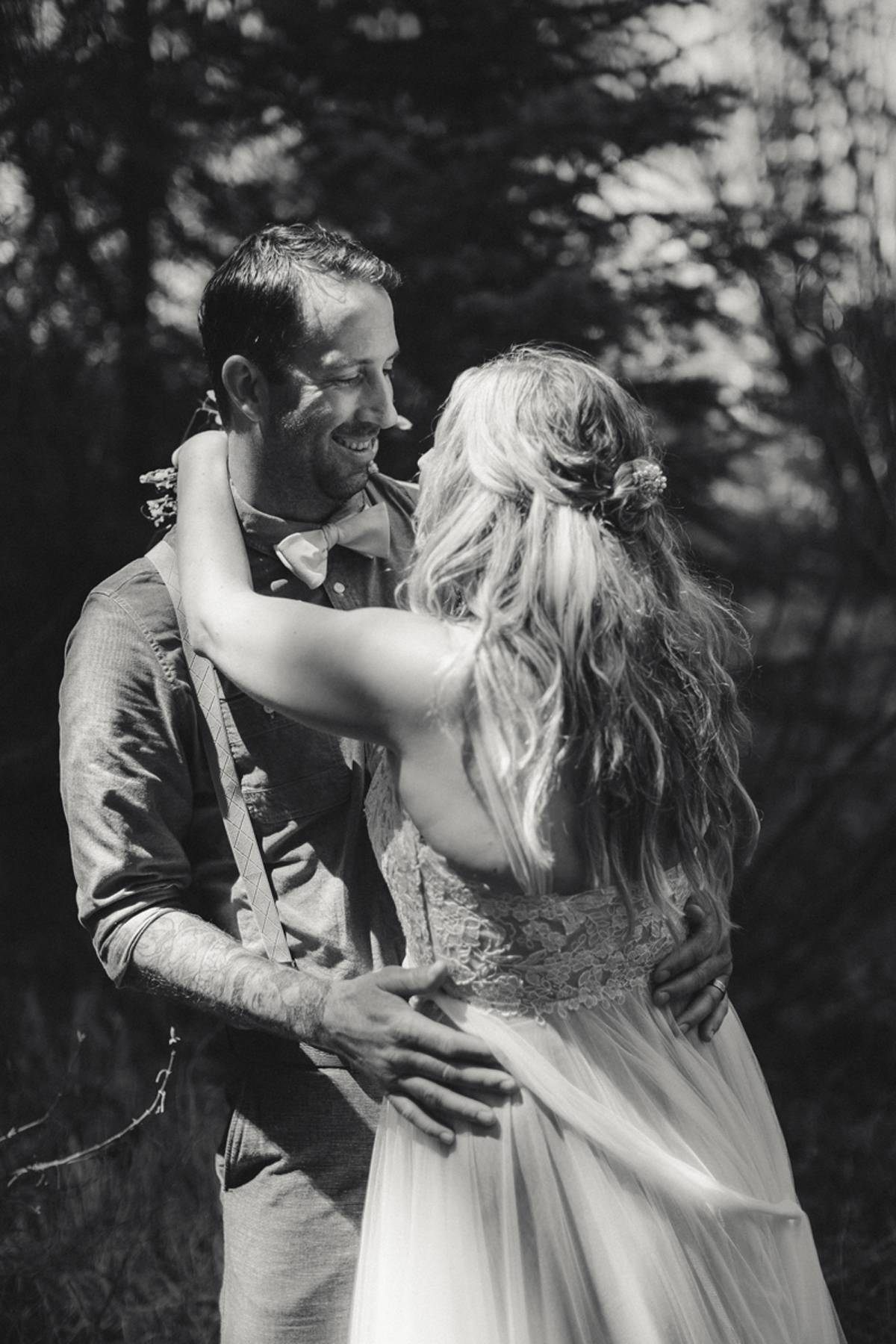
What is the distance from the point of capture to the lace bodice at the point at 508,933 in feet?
5.23

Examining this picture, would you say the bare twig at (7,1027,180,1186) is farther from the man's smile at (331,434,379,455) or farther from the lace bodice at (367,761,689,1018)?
the man's smile at (331,434,379,455)

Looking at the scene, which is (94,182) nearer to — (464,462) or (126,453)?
(126,453)

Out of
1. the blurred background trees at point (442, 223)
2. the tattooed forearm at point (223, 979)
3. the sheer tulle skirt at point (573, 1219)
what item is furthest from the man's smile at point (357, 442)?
the blurred background trees at point (442, 223)

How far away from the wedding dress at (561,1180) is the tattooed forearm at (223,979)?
0.16 m

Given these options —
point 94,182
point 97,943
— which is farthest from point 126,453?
point 97,943

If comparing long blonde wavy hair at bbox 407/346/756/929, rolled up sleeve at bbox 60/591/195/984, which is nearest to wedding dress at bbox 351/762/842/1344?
long blonde wavy hair at bbox 407/346/756/929

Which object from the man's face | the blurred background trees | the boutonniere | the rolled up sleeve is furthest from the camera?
the blurred background trees

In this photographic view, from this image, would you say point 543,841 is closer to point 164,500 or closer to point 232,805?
point 232,805

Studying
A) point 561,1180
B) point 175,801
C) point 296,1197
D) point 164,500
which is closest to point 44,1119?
point 296,1197

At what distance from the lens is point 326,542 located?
196cm

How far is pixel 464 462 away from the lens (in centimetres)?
161

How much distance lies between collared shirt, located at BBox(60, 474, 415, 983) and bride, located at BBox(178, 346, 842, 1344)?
6.4 inches

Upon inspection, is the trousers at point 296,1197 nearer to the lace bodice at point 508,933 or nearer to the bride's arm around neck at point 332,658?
the lace bodice at point 508,933

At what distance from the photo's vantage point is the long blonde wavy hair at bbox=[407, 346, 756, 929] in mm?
1520
